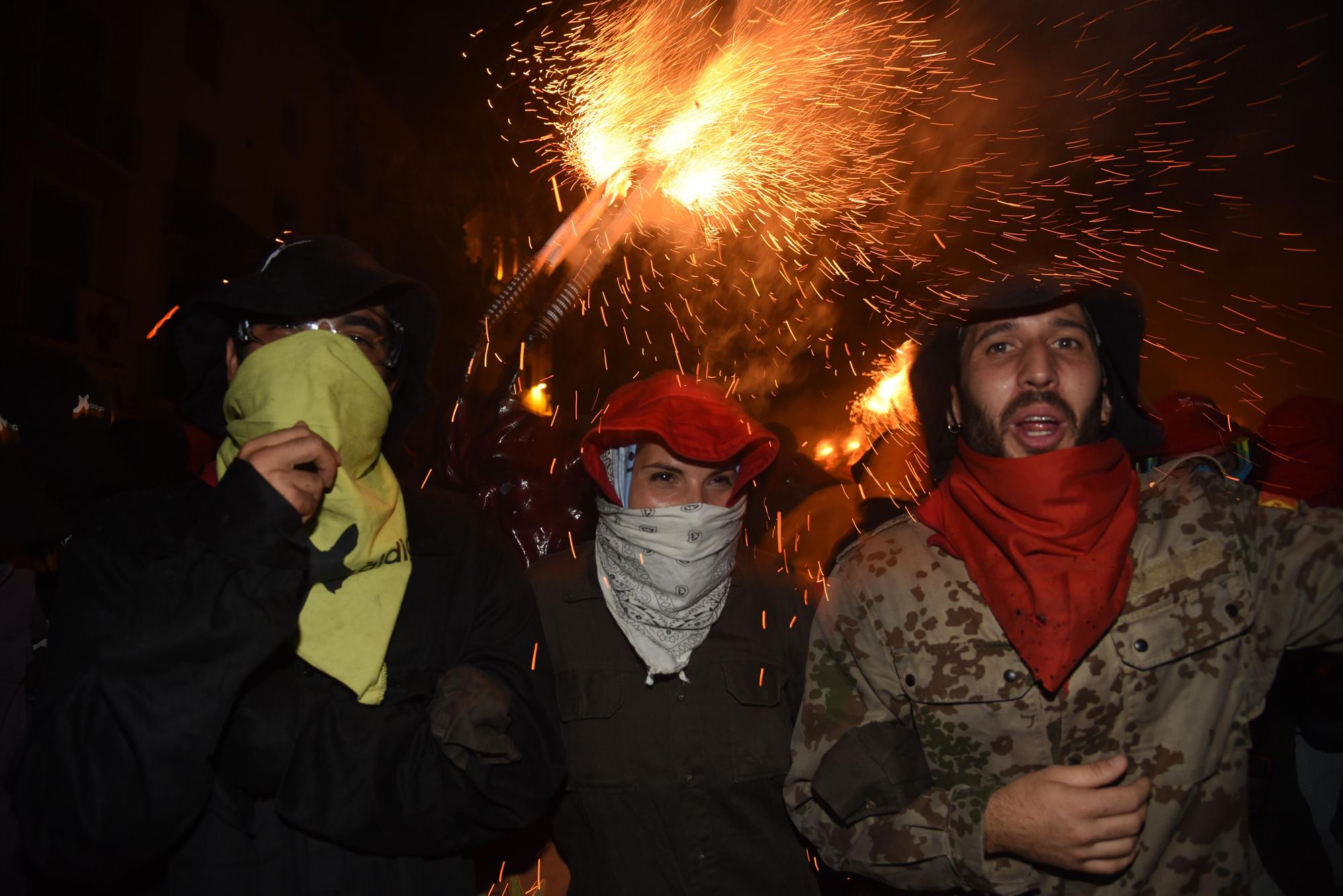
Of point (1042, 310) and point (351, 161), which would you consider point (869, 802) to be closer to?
point (1042, 310)

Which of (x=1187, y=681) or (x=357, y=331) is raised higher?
(x=357, y=331)

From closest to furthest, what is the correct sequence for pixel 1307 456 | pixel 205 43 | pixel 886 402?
pixel 1307 456 → pixel 886 402 → pixel 205 43

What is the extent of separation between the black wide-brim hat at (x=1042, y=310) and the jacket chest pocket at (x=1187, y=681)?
33.0 inches

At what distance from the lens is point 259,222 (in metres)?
19.0

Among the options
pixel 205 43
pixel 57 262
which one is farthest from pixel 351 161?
pixel 57 262

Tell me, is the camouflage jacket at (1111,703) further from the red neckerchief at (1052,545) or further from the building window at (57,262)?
the building window at (57,262)

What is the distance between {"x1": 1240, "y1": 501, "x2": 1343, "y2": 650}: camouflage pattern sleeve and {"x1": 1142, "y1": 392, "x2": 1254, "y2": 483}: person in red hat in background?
212 cm

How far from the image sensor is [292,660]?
6.52ft

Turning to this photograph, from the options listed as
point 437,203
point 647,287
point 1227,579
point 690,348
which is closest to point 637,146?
point 1227,579

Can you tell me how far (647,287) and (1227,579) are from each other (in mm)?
11678

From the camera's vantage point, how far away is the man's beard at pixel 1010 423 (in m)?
2.42

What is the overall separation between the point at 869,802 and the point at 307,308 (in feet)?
6.67

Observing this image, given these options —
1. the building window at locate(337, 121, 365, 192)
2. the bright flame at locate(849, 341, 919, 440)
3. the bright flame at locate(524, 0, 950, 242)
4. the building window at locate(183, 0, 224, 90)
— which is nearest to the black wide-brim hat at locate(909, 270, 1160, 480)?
the bright flame at locate(524, 0, 950, 242)

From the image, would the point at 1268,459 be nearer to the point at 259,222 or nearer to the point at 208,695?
the point at 208,695
